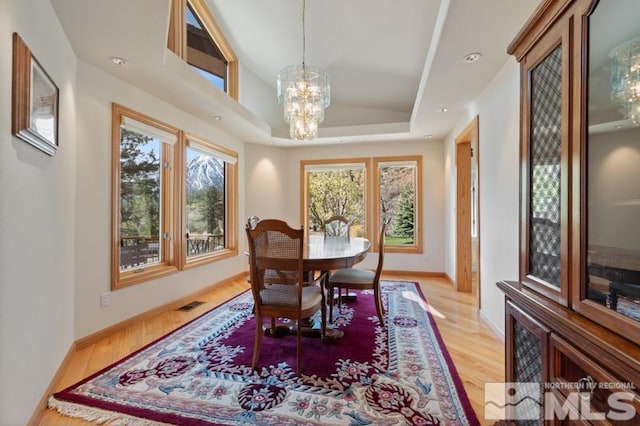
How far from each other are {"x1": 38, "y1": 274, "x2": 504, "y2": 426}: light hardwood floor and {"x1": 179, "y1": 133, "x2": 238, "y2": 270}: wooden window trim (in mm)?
562

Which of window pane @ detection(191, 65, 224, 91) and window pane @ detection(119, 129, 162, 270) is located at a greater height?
window pane @ detection(191, 65, 224, 91)

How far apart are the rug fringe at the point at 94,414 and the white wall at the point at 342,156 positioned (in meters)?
3.84

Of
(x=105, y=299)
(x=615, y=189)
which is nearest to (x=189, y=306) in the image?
(x=105, y=299)

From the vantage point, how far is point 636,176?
80 centimetres

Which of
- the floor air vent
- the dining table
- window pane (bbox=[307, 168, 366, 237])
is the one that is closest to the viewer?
the dining table

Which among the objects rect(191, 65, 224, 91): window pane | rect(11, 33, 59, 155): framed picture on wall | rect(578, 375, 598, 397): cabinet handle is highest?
rect(191, 65, 224, 91): window pane

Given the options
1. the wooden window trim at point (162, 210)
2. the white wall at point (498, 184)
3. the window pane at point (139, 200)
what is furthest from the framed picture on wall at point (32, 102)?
the white wall at point (498, 184)

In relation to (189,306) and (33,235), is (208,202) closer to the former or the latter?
(189,306)

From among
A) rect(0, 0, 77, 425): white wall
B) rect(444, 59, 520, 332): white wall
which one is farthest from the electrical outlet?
rect(444, 59, 520, 332): white wall

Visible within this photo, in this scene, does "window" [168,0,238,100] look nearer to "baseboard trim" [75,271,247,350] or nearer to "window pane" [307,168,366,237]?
"window pane" [307,168,366,237]

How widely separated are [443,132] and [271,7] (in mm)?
3140

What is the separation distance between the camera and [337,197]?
5750 millimetres

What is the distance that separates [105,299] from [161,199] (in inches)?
50.5

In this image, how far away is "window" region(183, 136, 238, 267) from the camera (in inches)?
155
